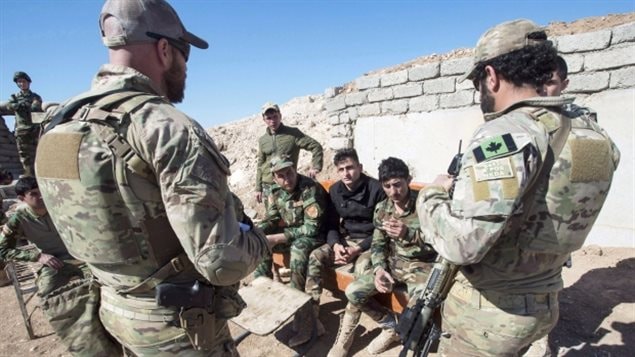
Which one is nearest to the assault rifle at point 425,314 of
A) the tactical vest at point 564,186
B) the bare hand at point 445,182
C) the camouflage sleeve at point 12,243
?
the bare hand at point 445,182

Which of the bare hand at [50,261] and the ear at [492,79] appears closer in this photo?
the ear at [492,79]

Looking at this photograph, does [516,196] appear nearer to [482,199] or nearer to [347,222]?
[482,199]

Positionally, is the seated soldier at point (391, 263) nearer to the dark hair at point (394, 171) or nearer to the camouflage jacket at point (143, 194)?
the dark hair at point (394, 171)

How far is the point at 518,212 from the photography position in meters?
1.27

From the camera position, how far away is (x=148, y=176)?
3.81 feet

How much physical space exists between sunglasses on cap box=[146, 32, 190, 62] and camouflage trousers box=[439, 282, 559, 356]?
1588 mm

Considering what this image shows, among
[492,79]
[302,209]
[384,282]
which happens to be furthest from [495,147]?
[302,209]

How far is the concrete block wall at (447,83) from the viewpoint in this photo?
383 cm

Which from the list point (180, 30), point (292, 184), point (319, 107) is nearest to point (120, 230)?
point (180, 30)

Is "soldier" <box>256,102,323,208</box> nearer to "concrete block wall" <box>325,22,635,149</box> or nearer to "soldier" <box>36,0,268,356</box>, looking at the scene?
"concrete block wall" <box>325,22,635,149</box>

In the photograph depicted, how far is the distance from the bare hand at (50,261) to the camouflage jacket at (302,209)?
1892mm

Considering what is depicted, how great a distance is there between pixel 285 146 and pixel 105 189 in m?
3.86

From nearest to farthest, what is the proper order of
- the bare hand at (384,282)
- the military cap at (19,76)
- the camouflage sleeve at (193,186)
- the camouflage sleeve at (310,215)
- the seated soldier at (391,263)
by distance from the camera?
the camouflage sleeve at (193,186) < the bare hand at (384,282) < the seated soldier at (391,263) < the camouflage sleeve at (310,215) < the military cap at (19,76)

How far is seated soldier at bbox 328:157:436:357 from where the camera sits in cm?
286
